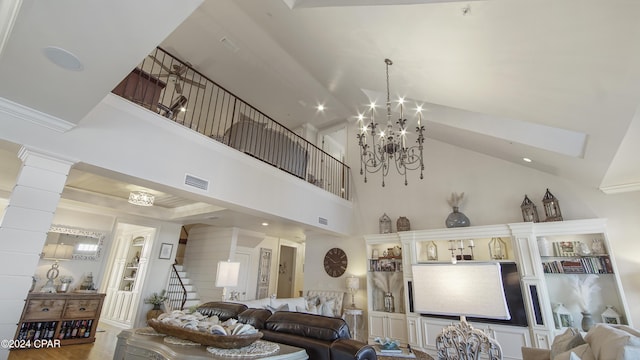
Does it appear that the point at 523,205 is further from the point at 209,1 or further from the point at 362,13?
the point at 209,1

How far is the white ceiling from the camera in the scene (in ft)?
5.85

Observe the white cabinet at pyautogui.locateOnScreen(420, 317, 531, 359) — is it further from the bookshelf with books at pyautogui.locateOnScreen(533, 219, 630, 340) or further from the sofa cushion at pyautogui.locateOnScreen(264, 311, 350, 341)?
the sofa cushion at pyautogui.locateOnScreen(264, 311, 350, 341)

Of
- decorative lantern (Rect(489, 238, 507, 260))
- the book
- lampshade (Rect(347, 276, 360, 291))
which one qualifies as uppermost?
decorative lantern (Rect(489, 238, 507, 260))

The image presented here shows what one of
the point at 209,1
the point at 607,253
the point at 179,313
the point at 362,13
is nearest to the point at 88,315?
the point at 179,313

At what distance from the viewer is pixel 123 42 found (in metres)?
1.80

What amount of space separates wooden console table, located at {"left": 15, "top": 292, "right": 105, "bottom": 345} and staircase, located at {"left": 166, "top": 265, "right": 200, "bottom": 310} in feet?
5.92

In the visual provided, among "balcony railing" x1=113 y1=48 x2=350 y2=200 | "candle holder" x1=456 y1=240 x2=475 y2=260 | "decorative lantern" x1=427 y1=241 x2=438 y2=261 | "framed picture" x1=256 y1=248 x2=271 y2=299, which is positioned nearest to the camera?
"balcony railing" x1=113 y1=48 x2=350 y2=200

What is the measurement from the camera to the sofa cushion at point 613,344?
1.76 m

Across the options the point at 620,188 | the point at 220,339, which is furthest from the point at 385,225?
the point at 220,339

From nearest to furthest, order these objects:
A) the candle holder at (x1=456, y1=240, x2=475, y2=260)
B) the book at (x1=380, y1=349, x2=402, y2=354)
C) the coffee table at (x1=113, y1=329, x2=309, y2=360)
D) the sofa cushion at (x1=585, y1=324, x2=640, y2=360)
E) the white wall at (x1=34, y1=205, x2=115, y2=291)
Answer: the coffee table at (x1=113, y1=329, x2=309, y2=360) → the sofa cushion at (x1=585, y1=324, x2=640, y2=360) → the book at (x1=380, y1=349, x2=402, y2=354) → the candle holder at (x1=456, y1=240, x2=475, y2=260) → the white wall at (x1=34, y1=205, x2=115, y2=291)

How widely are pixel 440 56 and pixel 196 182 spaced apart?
3536 millimetres

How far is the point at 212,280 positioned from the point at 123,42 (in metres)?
7.10

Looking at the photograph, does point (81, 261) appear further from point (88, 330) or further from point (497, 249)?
point (497, 249)

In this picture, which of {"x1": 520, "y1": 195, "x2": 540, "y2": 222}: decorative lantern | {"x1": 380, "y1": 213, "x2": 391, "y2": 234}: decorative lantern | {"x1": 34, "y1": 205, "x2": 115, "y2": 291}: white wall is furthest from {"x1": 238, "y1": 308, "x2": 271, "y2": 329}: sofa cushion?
{"x1": 34, "y1": 205, "x2": 115, "y2": 291}: white wall
